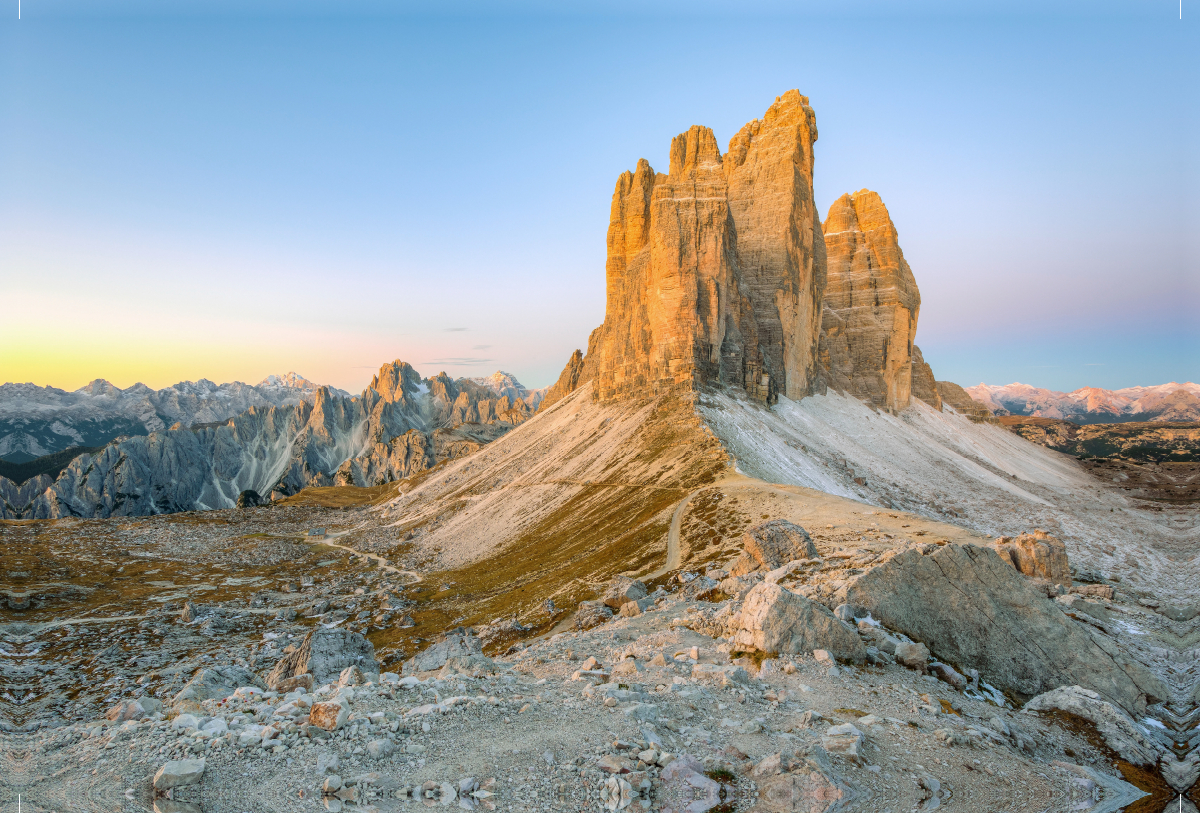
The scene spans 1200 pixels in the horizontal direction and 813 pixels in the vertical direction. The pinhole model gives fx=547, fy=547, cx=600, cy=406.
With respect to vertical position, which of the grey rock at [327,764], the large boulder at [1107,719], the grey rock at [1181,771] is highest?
the grey rock at [327,764]

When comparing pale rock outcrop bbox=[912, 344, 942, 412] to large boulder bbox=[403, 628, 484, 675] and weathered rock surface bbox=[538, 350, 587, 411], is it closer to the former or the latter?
weathered rock surface bbox=[538, 350, 587, 411]

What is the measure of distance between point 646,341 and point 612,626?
251 feet

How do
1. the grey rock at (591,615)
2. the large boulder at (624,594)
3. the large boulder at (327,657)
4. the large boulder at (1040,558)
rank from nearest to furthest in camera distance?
the large boulder at (327,657)
the large boulder at (1040,558)
the grey rock at (591,615)
the large boulder at (624,594)

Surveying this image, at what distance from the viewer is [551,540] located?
203 ft

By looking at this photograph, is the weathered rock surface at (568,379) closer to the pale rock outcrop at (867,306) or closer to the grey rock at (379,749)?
the pale rock outcrop at (867,306)

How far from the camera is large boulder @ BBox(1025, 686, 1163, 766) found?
13805 mm

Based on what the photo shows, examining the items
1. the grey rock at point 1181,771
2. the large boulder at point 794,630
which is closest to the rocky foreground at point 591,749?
the large boulder at point 794,630

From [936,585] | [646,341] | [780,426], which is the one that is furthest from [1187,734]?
[646,341]

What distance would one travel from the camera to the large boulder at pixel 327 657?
2472cm

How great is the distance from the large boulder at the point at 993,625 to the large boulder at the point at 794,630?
249 centimetres

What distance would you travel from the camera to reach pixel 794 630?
17.7 metres

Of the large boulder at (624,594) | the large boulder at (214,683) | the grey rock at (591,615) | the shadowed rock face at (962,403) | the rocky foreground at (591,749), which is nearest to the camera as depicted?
the rocky foreground at (591,749)

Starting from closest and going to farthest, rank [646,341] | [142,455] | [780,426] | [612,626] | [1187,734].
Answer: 1. [1187,734]
2. [612,626]
3. [780,426]
4. [646,341]
5. [142,455]

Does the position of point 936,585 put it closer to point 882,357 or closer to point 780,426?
point 780,426
